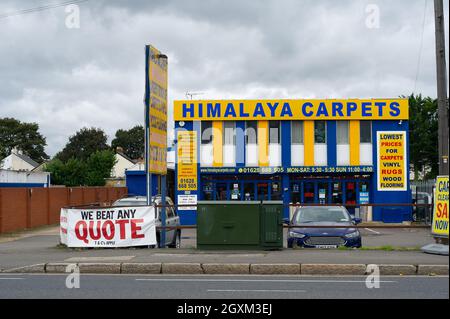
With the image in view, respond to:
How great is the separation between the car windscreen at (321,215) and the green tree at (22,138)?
86696mm

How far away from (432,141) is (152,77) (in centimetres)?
5399

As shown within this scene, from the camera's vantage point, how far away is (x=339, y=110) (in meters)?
33.5

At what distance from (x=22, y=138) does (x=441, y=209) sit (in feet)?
308

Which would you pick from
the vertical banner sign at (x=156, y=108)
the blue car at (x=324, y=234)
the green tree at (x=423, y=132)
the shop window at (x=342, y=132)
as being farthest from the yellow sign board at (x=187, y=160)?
the green tree at (x=423, y=132)

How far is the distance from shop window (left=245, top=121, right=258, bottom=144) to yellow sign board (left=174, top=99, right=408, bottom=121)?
0.34 meters

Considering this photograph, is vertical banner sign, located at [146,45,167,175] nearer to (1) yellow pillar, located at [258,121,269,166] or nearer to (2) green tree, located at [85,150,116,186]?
(1) yellow pillar, located at [258,121,269,166]

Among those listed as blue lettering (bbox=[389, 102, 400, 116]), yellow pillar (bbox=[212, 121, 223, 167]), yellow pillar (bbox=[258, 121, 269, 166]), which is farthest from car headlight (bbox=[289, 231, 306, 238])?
blue lettering (bbox=[389, 102, 400, 116])

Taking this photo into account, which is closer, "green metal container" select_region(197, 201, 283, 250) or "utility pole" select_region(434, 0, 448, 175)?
"green metal container" select_region(197, 201, 283, 250)

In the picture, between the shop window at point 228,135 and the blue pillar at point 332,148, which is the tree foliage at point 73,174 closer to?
the shop window at point 228,135

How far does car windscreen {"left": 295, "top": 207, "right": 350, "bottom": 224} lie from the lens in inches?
656
